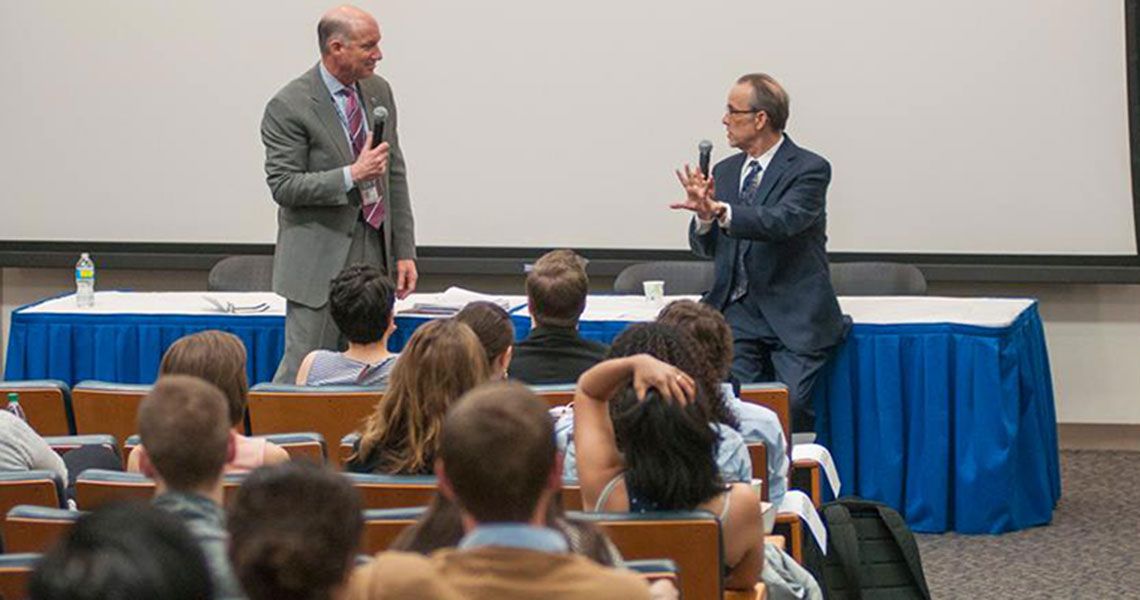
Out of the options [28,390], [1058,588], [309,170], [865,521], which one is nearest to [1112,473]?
[1058,588]

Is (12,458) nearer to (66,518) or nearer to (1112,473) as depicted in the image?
(66,518)

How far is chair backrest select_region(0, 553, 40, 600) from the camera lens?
9.34 ft

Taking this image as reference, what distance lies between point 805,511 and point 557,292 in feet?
3.33

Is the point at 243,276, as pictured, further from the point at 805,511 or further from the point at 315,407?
the point at 805,511

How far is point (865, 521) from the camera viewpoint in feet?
15.8

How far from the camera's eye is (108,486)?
3.51 m

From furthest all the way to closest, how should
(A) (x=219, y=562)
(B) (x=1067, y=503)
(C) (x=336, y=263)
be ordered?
(B) (x=1067, y=503) < (C) (x=336, y=263) < (A) (x=219, y=562)

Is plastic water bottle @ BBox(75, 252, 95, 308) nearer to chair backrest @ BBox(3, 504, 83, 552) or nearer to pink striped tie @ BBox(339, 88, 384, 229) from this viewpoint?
pink striped tie @ BBox(339, 88, 384, 229)

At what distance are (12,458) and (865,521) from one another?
6.96 ft

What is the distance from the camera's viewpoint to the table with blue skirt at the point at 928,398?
6180mm

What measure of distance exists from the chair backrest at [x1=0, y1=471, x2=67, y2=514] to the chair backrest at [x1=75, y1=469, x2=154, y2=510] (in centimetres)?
5

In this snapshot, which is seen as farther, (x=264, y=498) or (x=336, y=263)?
(x=336, y=263)

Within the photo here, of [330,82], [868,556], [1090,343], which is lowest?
[868,556]

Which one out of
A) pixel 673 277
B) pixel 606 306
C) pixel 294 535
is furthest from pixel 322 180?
pixel 294 535
